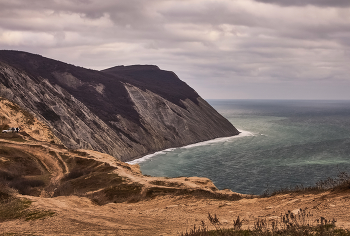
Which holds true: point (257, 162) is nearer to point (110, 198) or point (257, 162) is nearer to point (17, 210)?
point (110, 198)

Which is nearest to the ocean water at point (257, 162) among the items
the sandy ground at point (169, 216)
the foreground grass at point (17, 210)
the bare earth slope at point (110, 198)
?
the bare earth slope at point (110, 198)

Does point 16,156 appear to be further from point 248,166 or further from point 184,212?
point 248,166

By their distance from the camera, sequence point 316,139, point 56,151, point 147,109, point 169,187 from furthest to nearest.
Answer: point 147,109, point 316,139, point 56,151, point 169,187

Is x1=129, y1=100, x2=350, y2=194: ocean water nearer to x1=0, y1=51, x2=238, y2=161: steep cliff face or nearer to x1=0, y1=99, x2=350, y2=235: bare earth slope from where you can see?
x1=0, y1=51, x2=238, y2=161: steep cliff face

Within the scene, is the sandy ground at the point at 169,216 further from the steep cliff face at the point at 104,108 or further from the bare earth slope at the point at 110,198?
the steep cliff face at the point at 104,108

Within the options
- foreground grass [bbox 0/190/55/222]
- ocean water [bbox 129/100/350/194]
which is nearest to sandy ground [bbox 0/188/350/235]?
foreground grass [bbox 0/190/55/222]

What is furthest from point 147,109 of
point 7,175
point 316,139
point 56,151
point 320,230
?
point 320,230

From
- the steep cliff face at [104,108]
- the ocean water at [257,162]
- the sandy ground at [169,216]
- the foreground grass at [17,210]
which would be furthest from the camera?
the steep cliff face at [104,108]
